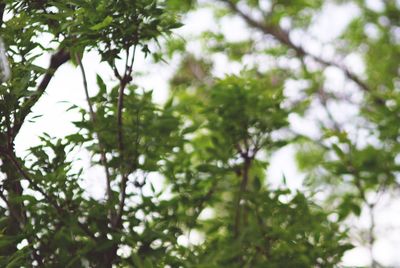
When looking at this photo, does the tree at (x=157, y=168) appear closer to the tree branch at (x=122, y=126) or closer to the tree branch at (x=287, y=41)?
the tree branch at (x=122, y=126)

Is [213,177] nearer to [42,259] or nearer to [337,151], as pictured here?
[337,151]

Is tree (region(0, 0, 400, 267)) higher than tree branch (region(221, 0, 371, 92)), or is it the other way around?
tree branch (region(221, 0, 371, 92))

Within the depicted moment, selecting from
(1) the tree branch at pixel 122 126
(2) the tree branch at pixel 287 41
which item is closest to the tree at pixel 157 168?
(1) the tree branch at pixel 122 126

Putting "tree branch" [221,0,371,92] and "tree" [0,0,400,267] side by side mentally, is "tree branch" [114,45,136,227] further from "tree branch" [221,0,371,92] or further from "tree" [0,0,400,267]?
"tree branch" [221,0,371,92]

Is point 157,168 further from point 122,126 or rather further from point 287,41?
point 287,41

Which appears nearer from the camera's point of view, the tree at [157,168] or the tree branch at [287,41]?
the tree at [157,168]

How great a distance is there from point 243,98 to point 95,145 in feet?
3.07

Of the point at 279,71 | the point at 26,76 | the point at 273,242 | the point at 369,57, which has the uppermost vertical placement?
the point at 369,57

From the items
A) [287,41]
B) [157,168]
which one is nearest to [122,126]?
[157,168]

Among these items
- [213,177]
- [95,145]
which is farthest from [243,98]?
[95,145]

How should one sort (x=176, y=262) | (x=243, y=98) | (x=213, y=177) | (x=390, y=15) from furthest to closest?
(x=390, y=15), (x=176, y=262), (x=213, y=177), (x=243, y=98)

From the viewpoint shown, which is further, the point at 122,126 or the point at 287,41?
A: the point at 287,41

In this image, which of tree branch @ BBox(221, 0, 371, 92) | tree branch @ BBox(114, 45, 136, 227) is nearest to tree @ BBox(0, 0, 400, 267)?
tree branch @ BBox(114, 45, 136, 227)

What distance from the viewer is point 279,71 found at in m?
7.46
